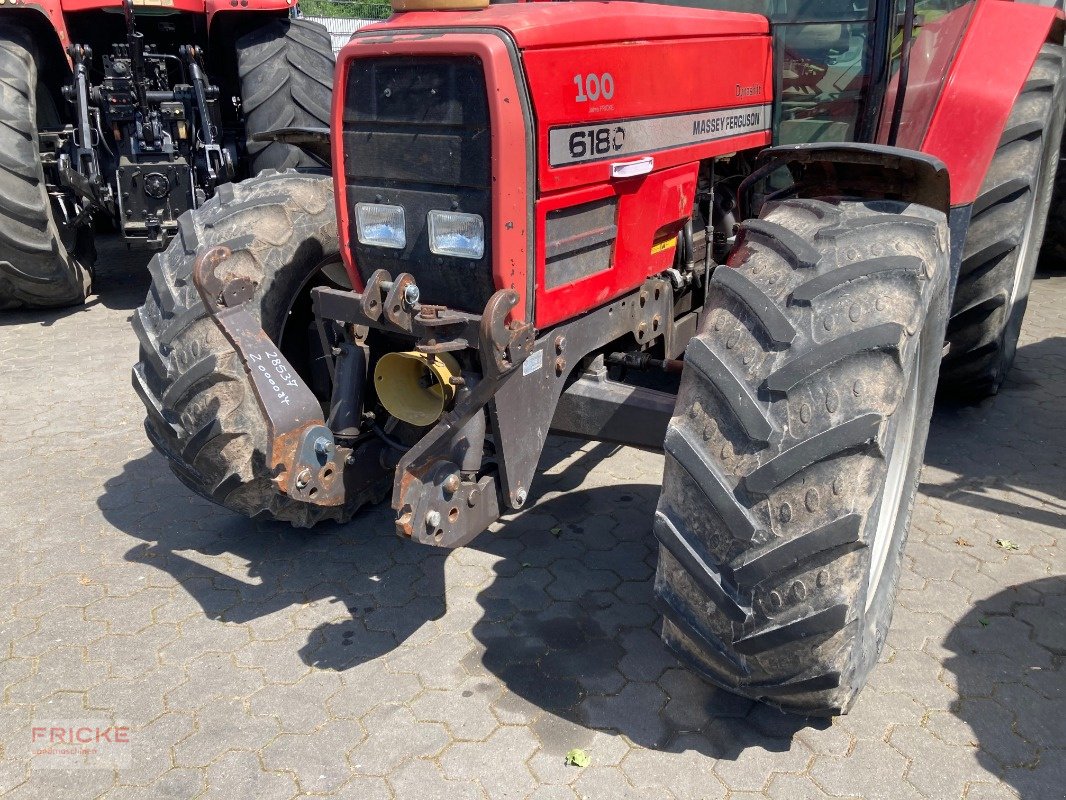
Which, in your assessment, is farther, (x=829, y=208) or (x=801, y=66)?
(x=801, y=66)

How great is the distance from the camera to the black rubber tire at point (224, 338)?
3051mm

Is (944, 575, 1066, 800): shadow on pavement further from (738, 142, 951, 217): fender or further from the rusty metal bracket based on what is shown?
the rusty metal bracket

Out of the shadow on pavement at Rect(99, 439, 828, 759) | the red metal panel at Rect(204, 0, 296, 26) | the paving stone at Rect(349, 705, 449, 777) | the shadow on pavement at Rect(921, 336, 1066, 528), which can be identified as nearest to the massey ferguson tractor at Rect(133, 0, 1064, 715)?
the shadow on pavement at Rect(99, 439, 828, 759)

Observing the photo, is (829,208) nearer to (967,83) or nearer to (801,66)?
(801,66)

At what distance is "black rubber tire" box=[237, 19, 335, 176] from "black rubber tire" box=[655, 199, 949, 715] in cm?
472

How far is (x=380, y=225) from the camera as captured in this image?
263 centimetres

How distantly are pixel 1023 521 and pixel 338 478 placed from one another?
2.78 metres

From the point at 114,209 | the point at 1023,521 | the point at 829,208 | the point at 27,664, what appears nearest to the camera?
the point at 829,208

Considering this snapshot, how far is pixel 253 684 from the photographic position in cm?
282

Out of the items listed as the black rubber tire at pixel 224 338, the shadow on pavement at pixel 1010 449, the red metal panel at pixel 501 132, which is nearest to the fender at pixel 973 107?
the shadow on pavement at pixel 1010 449

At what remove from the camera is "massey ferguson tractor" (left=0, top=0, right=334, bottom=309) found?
231 inches

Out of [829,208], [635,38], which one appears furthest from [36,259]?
[829,208]

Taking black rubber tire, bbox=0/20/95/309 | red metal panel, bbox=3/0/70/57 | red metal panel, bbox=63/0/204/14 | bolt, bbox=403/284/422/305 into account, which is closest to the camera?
bolt, bbox=403/284/422/305

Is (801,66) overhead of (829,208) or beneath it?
overhead
